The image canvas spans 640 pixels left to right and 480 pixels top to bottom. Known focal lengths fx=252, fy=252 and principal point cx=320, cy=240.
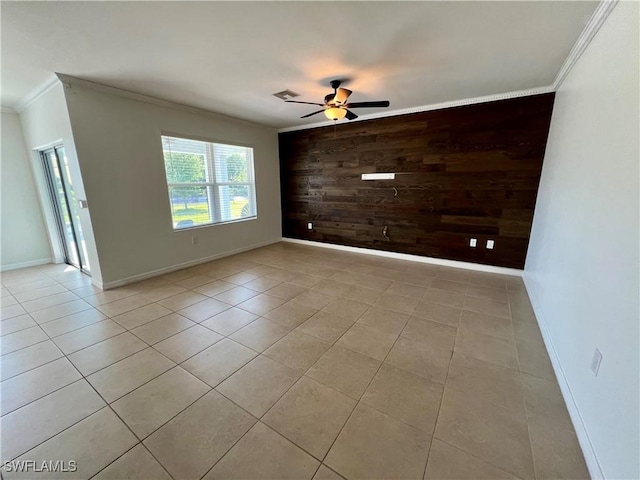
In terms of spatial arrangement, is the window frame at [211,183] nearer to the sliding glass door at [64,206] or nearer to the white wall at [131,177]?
the white wall at [131,177]

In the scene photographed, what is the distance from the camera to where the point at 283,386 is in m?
1.75

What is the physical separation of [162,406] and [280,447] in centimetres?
83

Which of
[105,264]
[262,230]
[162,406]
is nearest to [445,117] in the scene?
[262,230]

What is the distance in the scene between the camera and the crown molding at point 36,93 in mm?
2881

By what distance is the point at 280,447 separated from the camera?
1344mm

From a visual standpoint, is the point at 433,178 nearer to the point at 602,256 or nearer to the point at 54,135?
the point at 602,256

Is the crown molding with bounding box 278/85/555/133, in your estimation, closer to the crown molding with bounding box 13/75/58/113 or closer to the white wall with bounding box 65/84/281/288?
the white wall with bounding box 65/84/281/288

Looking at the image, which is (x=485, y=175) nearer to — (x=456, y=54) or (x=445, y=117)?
(x=445, y=117)

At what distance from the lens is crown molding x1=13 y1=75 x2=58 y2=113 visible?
288cm

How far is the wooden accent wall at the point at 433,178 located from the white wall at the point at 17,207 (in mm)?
4399

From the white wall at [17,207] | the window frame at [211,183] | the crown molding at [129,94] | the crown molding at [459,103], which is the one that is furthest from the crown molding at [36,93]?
the crown molding at [459,103]

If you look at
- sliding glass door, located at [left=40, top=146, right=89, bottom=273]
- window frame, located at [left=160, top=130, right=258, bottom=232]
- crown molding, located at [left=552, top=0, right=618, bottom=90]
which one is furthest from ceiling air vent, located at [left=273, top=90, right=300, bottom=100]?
sliding glass door, located at [left=40, top=146, right=89, bottom=273]

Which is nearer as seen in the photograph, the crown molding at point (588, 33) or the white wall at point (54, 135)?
the crown molding at point (588, 33)

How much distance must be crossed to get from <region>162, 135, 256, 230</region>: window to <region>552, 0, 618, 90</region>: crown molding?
4.66m
